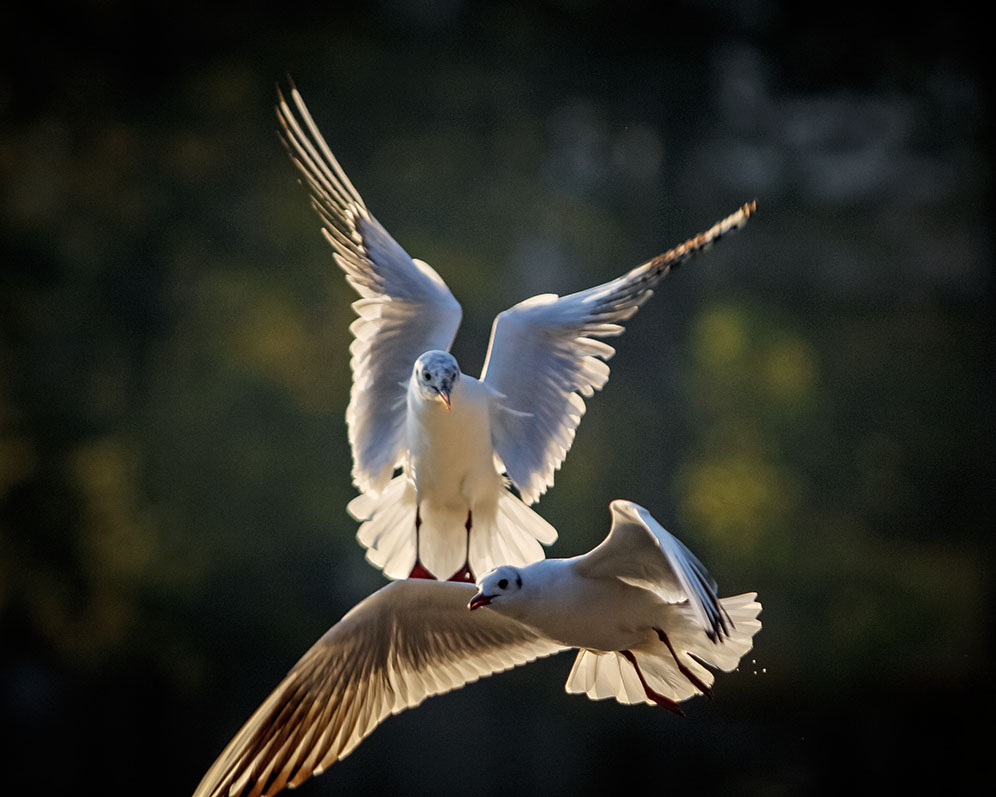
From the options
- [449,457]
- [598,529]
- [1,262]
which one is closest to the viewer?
[449,457]

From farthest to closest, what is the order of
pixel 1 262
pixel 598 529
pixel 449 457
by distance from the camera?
pixel 1 262 → pixel 598 529 → pixel 449 457

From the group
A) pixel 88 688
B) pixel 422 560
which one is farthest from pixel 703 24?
pixel 88 688

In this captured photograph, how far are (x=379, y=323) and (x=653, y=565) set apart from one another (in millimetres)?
956

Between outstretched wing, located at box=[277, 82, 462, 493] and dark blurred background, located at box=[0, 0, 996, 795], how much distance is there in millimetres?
2413

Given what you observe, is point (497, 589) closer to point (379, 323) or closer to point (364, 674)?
point (364, 674)

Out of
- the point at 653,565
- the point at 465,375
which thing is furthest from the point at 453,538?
the point at 653,565

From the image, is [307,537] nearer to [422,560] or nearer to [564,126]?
[564,126]

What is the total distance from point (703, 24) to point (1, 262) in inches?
134

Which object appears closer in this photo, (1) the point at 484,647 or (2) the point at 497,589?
(2) the point at 497,589

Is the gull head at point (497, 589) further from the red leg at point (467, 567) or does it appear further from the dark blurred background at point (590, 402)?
the dark blurred background at point (590, 402)

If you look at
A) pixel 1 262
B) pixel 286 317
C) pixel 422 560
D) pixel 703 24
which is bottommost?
pixel 422 560

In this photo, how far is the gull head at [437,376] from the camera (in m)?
2.16

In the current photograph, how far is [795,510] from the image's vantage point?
16.7 ft

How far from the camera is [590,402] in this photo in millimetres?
4879
